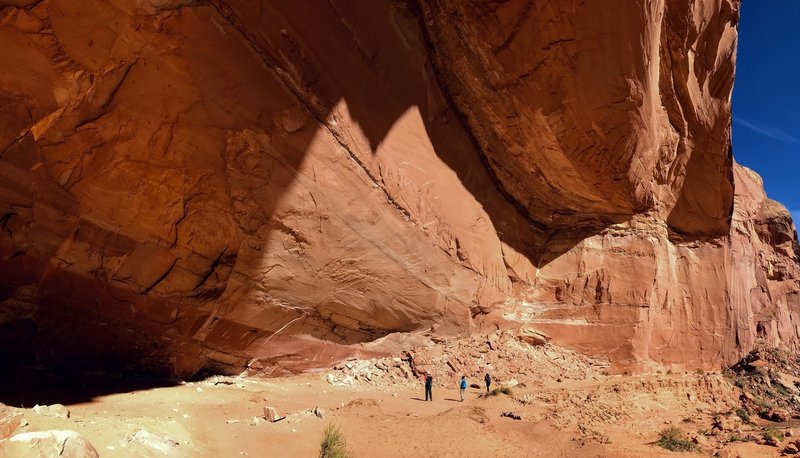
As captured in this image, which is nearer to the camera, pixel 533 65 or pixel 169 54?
pixel 169 54

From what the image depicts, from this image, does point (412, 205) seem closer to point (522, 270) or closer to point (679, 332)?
point (522, 270)

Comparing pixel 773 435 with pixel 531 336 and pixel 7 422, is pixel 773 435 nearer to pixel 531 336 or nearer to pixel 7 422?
pixel 531 336

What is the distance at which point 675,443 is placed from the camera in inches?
359

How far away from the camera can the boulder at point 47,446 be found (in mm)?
4051

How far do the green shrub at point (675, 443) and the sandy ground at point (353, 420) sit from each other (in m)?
0.23

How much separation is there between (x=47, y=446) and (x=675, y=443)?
934cm

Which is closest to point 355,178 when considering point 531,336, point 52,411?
point 52,411

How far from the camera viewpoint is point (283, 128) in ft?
29.1

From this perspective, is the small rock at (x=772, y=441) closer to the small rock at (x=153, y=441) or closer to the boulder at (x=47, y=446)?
the small rock at (x=153, y=441)

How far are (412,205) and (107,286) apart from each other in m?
6.09

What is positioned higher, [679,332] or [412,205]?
[412,205]

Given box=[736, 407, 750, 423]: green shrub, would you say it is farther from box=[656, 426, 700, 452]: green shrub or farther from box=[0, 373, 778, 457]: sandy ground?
box=[656, 426, 700, 452]: green shrub

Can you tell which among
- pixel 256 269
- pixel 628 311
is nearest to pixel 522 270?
pixel 628 311

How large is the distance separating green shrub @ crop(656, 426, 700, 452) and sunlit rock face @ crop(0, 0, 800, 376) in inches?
197
